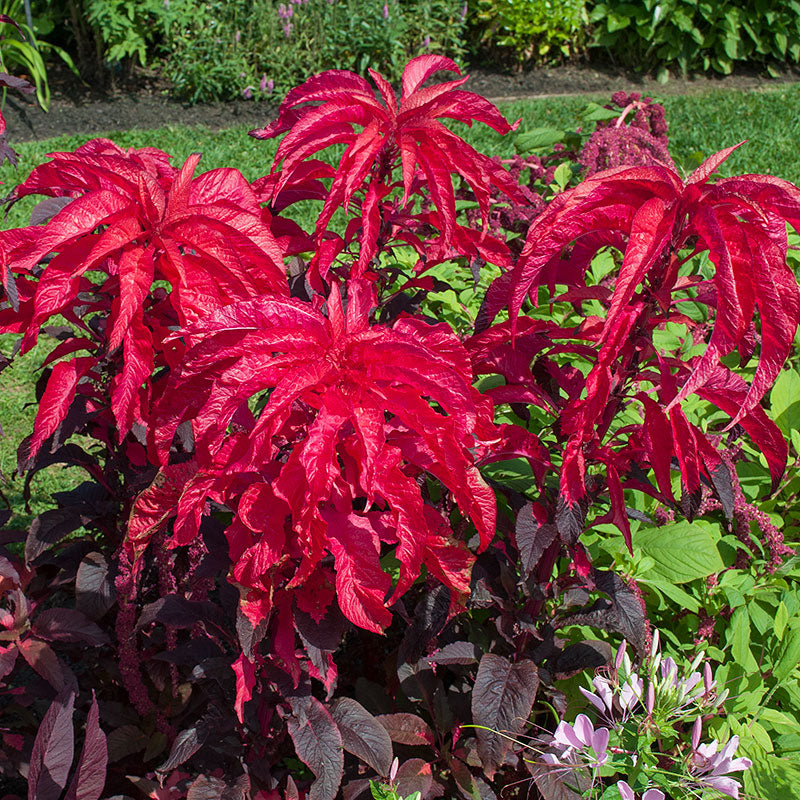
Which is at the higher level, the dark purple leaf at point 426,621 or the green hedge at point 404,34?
the green hedge at point 404,34

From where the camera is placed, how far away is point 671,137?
6176 millimetres

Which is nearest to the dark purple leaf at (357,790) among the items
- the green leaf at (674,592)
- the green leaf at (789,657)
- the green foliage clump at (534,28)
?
the green leaf at (674,592)

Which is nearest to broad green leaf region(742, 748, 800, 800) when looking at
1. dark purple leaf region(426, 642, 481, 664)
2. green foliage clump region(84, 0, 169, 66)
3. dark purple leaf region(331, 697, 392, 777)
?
dark purple leaf region(426, 642, 481, 664)

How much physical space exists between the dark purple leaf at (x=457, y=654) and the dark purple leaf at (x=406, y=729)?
0.36 ft

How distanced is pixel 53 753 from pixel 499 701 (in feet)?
2.25

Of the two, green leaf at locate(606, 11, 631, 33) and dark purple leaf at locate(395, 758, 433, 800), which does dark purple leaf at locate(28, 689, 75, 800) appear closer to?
dark purple leaf at locate(395, 758, 433, 800)

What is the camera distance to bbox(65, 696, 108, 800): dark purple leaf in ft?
3.86

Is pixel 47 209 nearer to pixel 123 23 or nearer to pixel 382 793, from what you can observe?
pixel 382 793

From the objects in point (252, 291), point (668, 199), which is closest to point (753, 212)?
point (668, 199)

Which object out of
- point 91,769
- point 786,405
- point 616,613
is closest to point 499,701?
point 616,613

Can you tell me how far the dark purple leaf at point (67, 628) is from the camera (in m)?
1.57

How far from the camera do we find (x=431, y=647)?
1621 millimetres

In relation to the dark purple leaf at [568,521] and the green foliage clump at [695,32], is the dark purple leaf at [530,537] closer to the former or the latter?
the dark purple leaf at [568,521]

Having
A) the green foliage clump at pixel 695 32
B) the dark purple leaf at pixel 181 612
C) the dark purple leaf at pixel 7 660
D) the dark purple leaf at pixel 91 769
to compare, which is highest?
the green foliage clump at pixel 695 32
